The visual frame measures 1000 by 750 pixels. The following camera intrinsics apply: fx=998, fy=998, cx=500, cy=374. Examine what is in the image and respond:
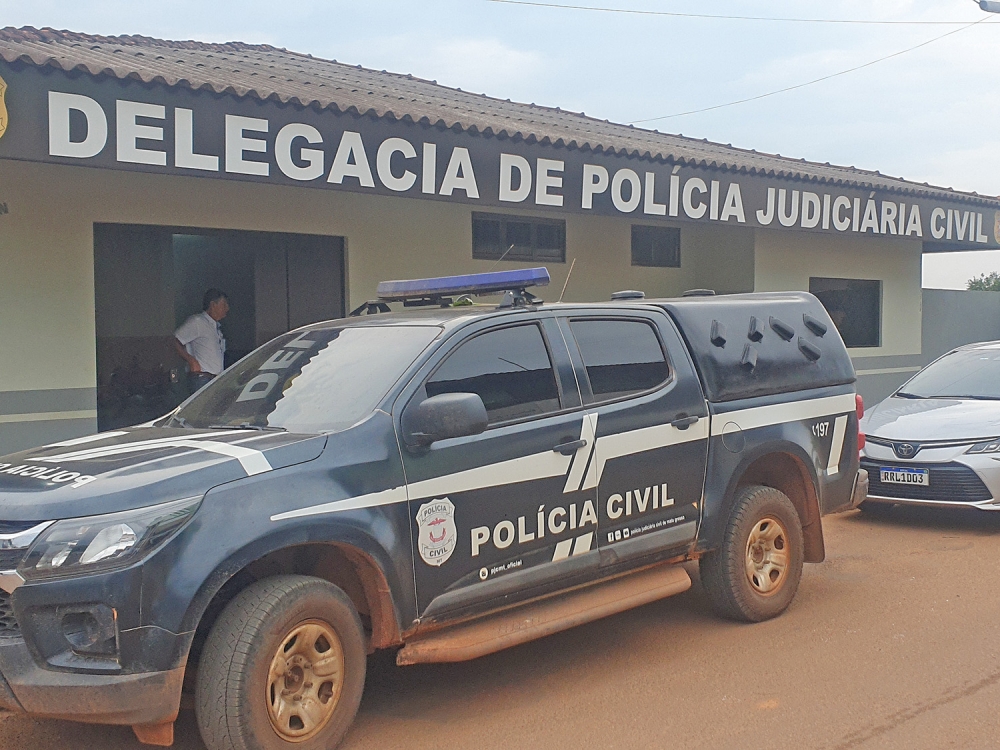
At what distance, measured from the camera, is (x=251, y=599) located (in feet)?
11.9

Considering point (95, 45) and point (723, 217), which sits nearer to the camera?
point (95, 45)

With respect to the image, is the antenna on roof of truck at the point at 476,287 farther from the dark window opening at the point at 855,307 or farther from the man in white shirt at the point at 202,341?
the dark window opening at the point at 855,307

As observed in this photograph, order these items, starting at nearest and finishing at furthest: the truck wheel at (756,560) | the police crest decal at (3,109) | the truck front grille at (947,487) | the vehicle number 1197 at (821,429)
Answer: the truck wheel at (756,560) → the vehicle number 1197 at (821,429) → the police crest decal at (3,109) → the truck front grille at (947,487)

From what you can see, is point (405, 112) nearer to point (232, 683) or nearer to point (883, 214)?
point (232, 683)

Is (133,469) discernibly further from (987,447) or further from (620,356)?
(987,447)

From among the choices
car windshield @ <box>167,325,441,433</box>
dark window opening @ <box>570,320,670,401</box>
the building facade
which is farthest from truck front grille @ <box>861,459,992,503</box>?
car windshield @ <box>167,325,441,433</box>

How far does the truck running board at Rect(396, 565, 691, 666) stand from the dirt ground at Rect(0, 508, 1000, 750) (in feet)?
1.06

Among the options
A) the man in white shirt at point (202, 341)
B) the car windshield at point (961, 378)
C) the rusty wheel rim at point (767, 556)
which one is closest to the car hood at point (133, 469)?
the rusty wheel rim at point (767, 556)

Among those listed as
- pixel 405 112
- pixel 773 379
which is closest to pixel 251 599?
pixel 773 379

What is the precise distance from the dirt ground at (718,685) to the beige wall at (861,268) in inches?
317

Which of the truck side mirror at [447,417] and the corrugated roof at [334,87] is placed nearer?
the truck side mirror at [447,417]

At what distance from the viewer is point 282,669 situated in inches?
144

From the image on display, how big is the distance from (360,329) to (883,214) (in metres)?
10.3

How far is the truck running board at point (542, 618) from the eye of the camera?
4.17m
